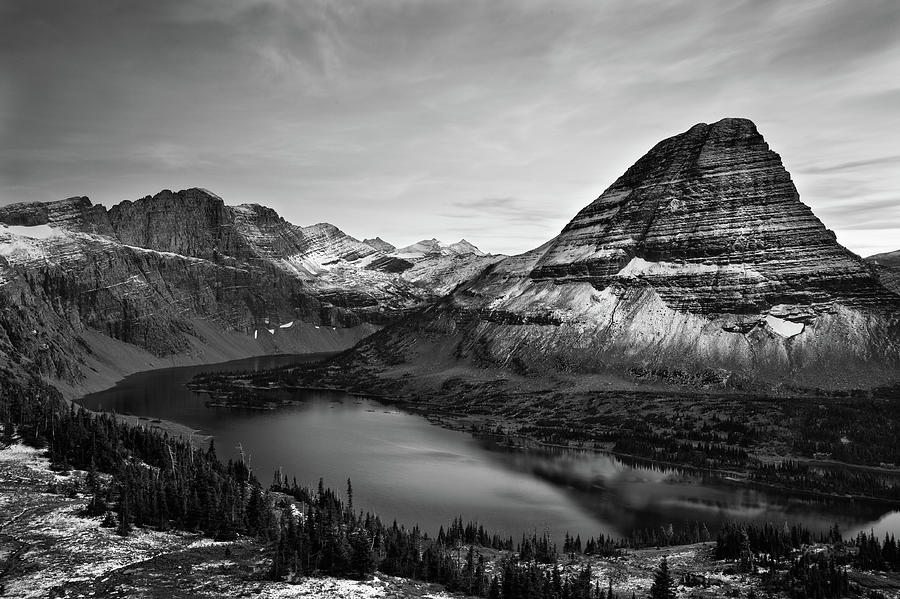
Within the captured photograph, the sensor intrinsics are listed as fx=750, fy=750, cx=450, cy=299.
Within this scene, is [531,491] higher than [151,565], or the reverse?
[151,565]

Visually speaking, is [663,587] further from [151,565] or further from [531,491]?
[531,491]

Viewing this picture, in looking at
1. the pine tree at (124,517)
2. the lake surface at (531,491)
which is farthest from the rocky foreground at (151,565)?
the lake surface at (531,491)

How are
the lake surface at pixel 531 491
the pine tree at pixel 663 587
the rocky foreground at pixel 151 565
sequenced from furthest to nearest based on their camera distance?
the lake surface at pixel 531 491 → the pine tree at pixel 663 587 → the rocky foreground at pixel 151 565

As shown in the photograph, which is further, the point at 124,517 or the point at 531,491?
the point at 531,491

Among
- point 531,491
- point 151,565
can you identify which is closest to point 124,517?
point 151,565

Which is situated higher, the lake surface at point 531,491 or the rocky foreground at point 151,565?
the rocky foreground at point 151,565

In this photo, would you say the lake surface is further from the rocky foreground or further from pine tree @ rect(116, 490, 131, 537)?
pine tree @ rect(116, 490, 131, 537)

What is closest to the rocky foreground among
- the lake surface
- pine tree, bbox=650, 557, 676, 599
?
pine tree, bbox=650, 557, 676, 599

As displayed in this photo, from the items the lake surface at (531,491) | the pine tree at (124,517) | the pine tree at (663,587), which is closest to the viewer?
the pine tree at (663,587)

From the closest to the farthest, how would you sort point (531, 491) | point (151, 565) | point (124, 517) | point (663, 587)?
point (151, 565) → point (663, 587) → point (124, 517) → point (531, 491)

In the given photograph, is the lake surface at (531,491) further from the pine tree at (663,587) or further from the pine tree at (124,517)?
the pine tree at (124,517)

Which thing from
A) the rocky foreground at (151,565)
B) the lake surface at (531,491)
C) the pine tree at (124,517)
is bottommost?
the lake surface at (531,491)

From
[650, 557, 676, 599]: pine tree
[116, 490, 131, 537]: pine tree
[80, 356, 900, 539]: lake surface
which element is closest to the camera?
[650, 557, 676, 599]: pine tree
